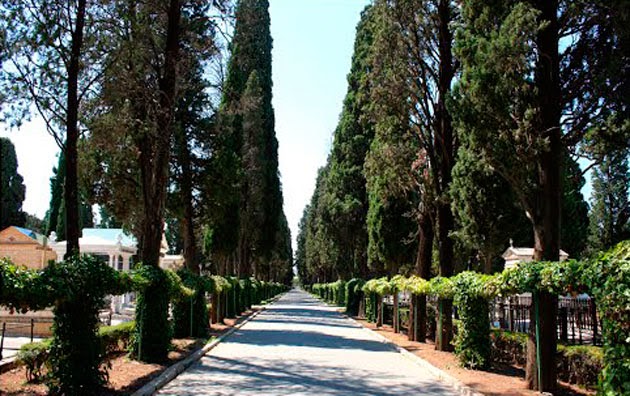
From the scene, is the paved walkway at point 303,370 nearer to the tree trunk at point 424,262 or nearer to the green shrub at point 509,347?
the tree trunk at point 424,262

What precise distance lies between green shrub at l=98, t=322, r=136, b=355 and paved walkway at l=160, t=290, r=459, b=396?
1714 mm

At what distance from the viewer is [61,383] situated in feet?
26.5

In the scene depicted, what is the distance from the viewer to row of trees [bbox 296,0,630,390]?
1017 centimetres

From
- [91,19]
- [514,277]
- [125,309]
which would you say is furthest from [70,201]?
[125,309]

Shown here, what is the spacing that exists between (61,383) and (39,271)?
1546mm

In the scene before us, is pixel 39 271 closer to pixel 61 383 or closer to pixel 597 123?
pixel 61 383

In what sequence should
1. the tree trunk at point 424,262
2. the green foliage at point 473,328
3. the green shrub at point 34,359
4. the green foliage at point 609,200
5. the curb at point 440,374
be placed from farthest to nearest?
1. the green foliage at point 609,200
2. the tree trunk at point 424,262
3. the green foliage at point 473,328
4. the curb at point 440,374
5. the green shrub at point 34,359

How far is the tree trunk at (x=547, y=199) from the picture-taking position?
984cm

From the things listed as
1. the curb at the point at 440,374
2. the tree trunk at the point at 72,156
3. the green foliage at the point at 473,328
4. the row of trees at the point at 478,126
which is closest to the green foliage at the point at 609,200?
the row of trees at the point at 478,126

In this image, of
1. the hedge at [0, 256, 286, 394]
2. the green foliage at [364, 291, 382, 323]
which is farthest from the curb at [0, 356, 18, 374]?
the green foliage at [364, 291, 382, 323]

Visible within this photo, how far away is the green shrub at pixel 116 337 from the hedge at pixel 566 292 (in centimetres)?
682

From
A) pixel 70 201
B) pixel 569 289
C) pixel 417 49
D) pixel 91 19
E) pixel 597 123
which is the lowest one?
pixel 569 289

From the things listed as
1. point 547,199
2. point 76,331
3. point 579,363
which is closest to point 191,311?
point 76,331

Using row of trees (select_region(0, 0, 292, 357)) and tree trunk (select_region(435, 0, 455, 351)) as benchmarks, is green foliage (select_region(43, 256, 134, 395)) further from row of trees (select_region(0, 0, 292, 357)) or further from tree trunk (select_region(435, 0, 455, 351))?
tree trunk (select_region(435, 0, 455, 351))
